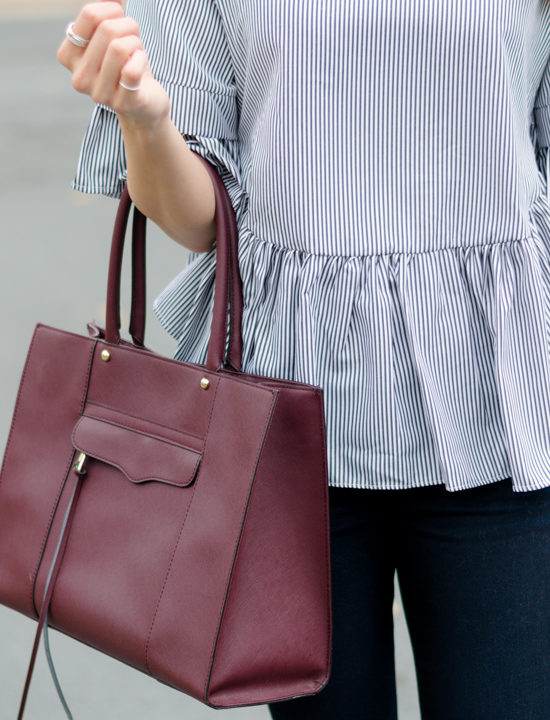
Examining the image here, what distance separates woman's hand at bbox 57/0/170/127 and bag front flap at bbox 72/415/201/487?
0.36 meters

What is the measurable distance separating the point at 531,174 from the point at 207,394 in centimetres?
45

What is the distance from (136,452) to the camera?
3.92 ft

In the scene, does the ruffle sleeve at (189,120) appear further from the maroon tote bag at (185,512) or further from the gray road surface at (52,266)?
the gray road surface at (52,266)

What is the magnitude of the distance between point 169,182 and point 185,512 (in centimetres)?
36

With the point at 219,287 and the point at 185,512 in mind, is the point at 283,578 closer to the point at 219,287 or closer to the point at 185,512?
the point at 185,512

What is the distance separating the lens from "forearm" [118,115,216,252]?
1.11m

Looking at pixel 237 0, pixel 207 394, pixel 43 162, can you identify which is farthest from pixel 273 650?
pixel 43 162

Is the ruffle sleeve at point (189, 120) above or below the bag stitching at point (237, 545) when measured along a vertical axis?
above

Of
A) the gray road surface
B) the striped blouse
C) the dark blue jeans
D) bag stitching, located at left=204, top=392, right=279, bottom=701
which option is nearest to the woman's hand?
the striped blouse

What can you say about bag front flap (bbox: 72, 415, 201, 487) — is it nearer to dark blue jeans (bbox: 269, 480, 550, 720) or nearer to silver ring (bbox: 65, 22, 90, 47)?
dark blue jeans (bbox: 269, 480, 550, 720)

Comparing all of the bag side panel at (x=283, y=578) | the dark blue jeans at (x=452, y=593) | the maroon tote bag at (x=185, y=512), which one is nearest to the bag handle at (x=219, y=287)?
the maroon tote bag at (x=185, y=512)

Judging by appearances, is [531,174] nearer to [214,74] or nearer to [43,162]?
[214,74]

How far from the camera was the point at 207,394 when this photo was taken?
45.2 inches

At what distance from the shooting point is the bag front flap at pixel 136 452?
1.15 m
